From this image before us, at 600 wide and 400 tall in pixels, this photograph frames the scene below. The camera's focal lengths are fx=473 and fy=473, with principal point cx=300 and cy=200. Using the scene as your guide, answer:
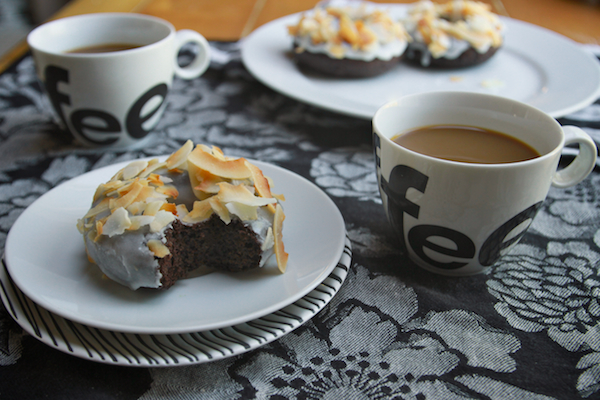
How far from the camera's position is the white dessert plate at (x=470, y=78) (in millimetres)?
1164

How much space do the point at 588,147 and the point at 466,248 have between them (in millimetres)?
244

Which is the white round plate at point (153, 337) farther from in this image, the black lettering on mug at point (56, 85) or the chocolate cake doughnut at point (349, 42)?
the chocolate cake doughnut at point (349, 42)

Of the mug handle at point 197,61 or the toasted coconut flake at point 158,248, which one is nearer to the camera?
the toasted coconut flake at point 158,248

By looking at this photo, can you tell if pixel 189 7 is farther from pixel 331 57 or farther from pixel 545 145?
pixel 545 145

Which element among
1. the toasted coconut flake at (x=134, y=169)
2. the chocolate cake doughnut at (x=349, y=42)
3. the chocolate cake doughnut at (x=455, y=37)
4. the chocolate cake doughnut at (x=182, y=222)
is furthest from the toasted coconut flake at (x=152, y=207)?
the chocolate cake doughnut at (x=455, y=37)

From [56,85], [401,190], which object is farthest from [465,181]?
[56,85]

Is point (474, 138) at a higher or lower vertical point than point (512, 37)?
higher

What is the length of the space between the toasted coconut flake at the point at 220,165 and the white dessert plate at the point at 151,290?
0.11 metres

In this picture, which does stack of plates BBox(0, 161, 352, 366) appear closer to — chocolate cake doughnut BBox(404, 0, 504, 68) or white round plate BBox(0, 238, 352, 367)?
white round plate BBox(0, 238, 352, 367)

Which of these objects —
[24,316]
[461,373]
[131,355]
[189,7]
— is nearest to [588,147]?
[461,373]

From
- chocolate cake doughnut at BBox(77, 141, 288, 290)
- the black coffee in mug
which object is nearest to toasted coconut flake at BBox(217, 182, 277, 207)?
chocolate cake doughnut at BBox(77, 141, 288, 290)

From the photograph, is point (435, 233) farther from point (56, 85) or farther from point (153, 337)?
point (56, 85)

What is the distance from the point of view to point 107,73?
1000 mm

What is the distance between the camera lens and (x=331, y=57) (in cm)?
130
